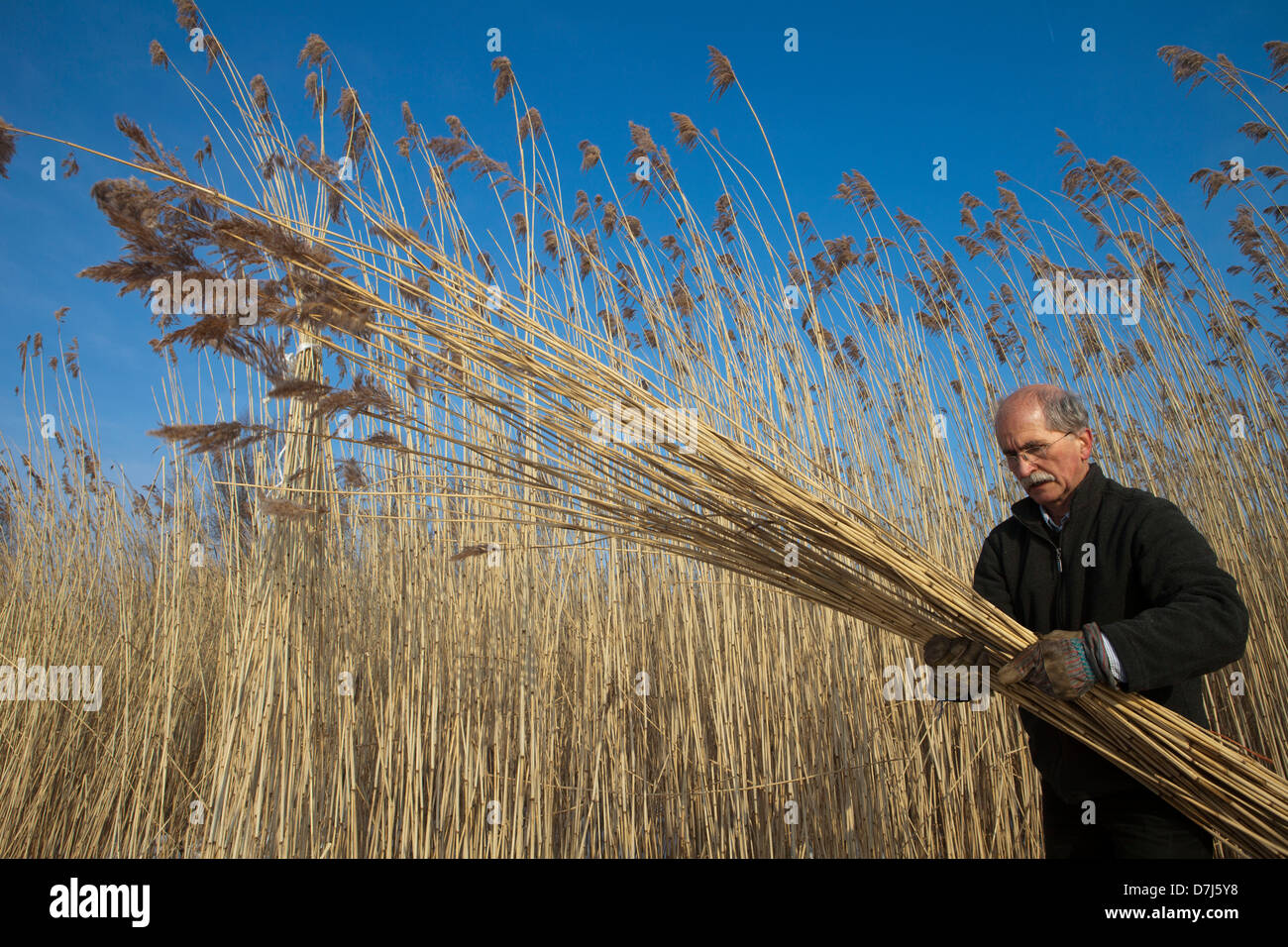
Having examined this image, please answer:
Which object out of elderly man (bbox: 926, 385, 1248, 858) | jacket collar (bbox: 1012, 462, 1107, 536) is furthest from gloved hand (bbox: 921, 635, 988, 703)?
jacket collar (bbox: 1012, 462, 1107, 536)

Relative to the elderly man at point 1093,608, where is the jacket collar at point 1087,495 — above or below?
above

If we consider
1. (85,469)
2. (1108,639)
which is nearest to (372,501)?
(85,469)

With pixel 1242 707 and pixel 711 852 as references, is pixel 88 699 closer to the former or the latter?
pixel 711 852

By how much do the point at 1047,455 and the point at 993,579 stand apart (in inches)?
11.2

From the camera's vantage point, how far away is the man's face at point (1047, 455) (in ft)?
4.56

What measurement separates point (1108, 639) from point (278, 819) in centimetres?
197

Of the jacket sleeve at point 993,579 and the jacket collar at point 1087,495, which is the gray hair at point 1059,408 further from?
the jacket sleeve at point 993,579

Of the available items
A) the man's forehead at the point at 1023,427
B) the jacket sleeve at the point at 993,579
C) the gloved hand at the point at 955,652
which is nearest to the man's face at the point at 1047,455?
the man's forehead at the point at 1023,427

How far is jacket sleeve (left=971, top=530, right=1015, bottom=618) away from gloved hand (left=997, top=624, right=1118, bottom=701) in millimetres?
313

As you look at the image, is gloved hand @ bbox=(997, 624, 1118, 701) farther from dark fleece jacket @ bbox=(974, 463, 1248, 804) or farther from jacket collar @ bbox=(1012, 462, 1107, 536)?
jacket collar @ bbox=(1012, 462, 1107, 536)

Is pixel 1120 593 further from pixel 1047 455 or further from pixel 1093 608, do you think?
pixel 1047 455

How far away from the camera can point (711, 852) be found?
7.62ft

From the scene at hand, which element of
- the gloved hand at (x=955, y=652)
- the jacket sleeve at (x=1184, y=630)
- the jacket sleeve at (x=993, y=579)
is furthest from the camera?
the jacket sleeve at (x=993, y=579)

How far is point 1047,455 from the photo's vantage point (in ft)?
4.58
